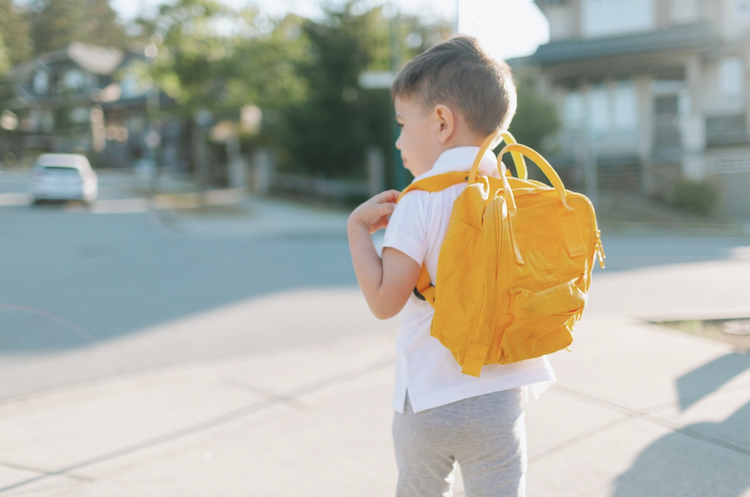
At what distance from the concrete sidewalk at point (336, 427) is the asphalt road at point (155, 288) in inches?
24.8

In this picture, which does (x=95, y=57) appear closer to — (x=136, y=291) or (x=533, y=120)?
(x=136, y=291)

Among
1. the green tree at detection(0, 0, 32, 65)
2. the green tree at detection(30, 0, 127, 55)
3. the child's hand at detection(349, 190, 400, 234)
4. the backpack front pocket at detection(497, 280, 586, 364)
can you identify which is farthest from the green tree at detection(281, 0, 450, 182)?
the backpack front pocket at detection(497, 280, 586, 364)

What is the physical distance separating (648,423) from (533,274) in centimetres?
222

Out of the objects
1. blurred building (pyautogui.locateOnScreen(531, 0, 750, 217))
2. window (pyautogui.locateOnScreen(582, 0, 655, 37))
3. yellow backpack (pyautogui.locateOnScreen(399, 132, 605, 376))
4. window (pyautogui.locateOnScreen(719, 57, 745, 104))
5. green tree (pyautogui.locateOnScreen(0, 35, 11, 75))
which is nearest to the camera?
yellow backpack (pyautogui.locateOnScreen(399, 132, 605, 376))

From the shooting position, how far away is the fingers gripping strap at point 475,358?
1.53m

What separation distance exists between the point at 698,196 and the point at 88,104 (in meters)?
17.0

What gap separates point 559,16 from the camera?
2231 centimetres

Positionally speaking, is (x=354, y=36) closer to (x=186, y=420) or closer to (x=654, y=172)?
→ (x=654, y=172)

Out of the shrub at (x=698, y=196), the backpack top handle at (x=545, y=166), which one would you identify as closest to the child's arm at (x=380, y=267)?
the backpack top handle at (x=545, y=166)

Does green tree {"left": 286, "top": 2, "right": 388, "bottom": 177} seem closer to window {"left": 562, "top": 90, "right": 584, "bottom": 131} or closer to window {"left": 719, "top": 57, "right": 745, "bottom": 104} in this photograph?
window {"left": 562, "top": 90, "right": 584, "bottom": 131}

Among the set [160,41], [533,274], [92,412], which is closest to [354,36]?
[160,41]

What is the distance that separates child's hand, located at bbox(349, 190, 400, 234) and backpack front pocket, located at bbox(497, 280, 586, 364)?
401mm

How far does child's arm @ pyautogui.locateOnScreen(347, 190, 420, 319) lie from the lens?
161 cm

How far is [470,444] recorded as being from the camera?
1664mm
